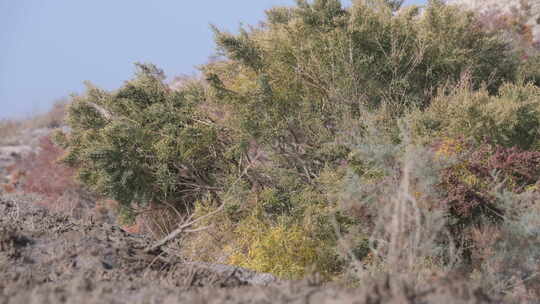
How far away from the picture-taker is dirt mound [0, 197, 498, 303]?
10.9ft

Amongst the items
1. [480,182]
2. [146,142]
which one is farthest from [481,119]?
[146,142]

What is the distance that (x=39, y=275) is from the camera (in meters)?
4.58

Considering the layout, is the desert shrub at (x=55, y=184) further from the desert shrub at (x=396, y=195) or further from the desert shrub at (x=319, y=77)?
the desert shrub at (x=396, y=195)

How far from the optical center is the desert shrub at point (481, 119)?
8.98 metres

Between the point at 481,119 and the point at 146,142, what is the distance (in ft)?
22.2

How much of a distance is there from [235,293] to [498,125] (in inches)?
290

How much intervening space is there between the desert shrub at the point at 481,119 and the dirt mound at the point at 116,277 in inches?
203

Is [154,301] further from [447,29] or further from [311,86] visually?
[447,29]

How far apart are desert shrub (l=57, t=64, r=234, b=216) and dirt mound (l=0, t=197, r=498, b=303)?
258 centimetres

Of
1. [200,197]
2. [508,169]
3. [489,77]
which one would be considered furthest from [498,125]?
[200,197]

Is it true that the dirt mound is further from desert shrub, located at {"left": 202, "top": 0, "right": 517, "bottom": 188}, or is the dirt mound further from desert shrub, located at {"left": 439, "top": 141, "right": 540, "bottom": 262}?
desert shrub, located at {"left": 202, "top": 0, "right": 517, "bottom": 188}

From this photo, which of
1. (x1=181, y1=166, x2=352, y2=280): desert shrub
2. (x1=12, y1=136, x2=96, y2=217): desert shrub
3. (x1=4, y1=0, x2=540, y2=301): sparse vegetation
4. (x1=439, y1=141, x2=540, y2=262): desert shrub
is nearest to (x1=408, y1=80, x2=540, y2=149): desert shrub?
(x1=4, y1=0, x2=540, y2=301): sparse vegetation

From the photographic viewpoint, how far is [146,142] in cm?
987

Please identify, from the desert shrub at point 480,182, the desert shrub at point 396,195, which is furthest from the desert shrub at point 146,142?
the desert shrub at point 480,182
